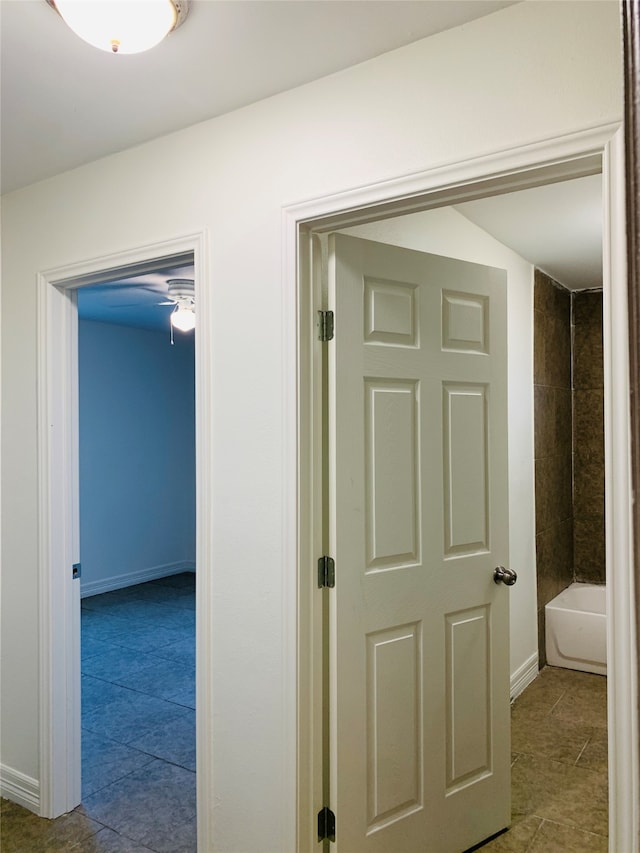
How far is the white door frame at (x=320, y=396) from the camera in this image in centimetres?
129

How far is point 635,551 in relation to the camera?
28cm

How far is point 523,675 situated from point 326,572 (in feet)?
7.58

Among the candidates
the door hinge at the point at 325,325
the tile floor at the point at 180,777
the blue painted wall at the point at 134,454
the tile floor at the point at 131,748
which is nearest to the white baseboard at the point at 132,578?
the blue painted wall at the point at 134,454

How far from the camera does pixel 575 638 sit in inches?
152

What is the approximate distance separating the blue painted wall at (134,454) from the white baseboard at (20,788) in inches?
135

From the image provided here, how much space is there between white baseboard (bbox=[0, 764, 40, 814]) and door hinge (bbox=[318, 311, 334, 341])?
6.97 ft

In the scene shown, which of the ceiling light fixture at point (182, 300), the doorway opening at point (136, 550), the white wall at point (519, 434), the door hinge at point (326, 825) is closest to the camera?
the door hinge at point (326, 825)

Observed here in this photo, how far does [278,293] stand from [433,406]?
2.17 feet

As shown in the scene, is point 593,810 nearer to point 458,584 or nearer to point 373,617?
point 458,584

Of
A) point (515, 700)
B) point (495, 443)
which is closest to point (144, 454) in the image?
point (515, 700)

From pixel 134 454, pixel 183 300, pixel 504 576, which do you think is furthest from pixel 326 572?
pixel 134 454

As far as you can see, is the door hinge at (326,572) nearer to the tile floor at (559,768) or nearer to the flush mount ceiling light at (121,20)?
the tile floor at (559,768)

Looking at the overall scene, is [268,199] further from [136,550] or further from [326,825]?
[136,550]

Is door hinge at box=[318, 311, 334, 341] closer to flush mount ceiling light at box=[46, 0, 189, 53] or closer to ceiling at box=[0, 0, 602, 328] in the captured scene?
ceiling at box=[0, 0, 602, 328]
